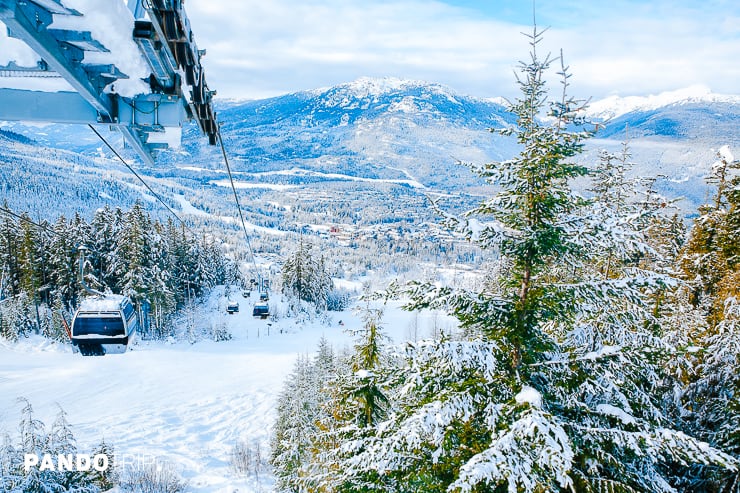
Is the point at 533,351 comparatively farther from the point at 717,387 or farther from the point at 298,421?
the point at 298,421

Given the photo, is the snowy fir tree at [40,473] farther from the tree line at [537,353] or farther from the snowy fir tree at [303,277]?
the snowy fir tree at [303,277]

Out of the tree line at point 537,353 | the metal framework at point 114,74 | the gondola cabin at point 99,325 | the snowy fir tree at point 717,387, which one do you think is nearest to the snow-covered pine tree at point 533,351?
the tree line at point 537,353

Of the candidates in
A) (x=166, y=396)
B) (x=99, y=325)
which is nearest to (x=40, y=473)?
(x=99, y=325)

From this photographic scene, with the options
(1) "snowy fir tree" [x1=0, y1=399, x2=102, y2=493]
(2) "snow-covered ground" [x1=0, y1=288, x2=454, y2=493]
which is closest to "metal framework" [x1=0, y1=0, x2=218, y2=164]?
(1) "snowy fir tree" [x1=0, y1=399, x2=102, y2=493]

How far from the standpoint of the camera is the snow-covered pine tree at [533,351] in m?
5.14

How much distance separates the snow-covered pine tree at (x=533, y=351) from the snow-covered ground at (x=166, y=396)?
13.1 metres

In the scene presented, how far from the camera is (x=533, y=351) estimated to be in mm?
5777

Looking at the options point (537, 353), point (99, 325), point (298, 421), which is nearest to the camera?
point (537, 353)

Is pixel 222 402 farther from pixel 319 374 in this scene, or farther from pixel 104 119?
pixel 104 119

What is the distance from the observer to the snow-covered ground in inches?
1016

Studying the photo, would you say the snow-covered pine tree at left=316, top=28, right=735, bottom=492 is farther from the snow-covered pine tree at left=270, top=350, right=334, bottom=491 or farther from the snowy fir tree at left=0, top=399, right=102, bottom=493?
the snowy fir tree at left=0, top=399, right=102, bottom=493

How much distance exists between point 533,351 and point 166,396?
116 feet

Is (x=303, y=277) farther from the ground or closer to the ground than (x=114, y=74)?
closer to the ground

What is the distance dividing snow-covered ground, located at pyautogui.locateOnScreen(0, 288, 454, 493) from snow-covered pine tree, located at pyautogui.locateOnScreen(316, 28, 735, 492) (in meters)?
13.1
